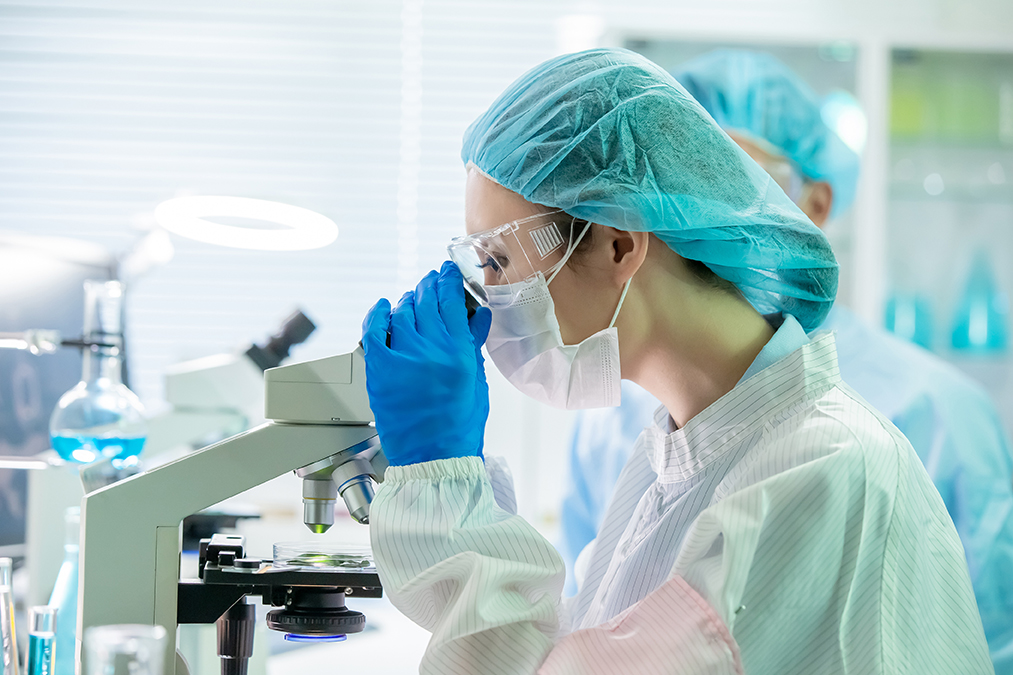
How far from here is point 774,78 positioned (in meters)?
1.80

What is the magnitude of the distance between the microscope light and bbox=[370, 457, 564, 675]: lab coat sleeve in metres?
0.34

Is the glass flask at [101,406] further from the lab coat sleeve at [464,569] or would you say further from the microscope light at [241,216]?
the lab coat sleeve at [464,569]

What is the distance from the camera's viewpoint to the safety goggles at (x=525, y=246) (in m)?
0.95

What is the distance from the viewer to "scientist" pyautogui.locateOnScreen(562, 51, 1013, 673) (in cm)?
156

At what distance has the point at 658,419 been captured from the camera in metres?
1.10

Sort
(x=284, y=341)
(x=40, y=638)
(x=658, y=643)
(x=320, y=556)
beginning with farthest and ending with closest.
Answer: (x=284, y=341)
(x=320, y=556)
(x=40, y=638)
(x=658, y=643)

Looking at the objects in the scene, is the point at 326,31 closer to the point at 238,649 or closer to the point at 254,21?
the point at 254,21

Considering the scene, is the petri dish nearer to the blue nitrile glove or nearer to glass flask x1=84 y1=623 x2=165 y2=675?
the blue nitrile glove

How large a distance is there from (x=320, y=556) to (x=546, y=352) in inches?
13.9

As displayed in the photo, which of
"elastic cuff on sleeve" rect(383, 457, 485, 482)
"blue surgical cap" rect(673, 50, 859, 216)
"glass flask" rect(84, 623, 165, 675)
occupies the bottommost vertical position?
"glass flask" rect(84, 623, 165, 675)

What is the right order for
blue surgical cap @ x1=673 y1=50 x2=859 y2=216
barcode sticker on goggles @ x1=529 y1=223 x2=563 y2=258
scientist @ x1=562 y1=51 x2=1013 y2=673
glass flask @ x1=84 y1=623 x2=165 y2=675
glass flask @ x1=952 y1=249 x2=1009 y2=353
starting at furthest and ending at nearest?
glass flask @ x1=952 y1=249 x2=1009 y2=353 → blue surgical cap @ x1=673 y1=50 x2=859 y2=216 → scientist @ x1=562 y1=51 x2=1013 y2=673 → barcode sticker on goggles @ x1=529 y1=223 x2=563 y2=258 → glass flask @ x1=84 y1=623 x2=165 y2=675

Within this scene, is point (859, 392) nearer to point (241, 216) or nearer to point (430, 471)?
point (430, 471)

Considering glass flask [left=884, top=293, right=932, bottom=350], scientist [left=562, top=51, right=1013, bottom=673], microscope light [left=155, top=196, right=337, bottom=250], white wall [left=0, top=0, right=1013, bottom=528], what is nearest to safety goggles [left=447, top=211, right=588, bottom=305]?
microscope light [left=155, top=196, right=337, bottom=250]

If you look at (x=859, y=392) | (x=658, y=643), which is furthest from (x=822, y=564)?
(x=859, y=392)
